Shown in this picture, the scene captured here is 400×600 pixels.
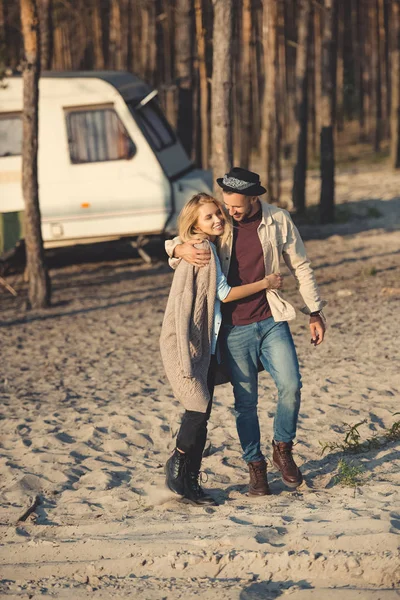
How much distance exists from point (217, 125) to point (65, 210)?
3.05m

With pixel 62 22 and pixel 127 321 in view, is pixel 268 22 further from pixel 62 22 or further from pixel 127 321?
pixel 62 22

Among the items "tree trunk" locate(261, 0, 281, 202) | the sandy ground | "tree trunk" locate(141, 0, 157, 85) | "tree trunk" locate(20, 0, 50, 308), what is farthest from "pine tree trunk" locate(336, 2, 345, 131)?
"tree trunk" locate(20, 0, 50, 308)

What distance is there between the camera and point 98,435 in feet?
25.4

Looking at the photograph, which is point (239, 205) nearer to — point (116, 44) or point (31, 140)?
point (31, 140)

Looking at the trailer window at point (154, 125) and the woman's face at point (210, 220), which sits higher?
the woman's face at point (210, 220)

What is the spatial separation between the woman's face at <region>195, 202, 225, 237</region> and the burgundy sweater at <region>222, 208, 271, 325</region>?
0.19 m

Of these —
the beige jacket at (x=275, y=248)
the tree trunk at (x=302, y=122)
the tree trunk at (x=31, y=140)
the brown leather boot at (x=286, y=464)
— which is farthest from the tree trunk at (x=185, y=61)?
the brown leather boot at (x=286, y=464)

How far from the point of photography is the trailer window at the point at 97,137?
14.4m

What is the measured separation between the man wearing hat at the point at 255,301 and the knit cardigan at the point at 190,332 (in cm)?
11

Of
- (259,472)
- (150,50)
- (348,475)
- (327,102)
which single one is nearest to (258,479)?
(259,472)

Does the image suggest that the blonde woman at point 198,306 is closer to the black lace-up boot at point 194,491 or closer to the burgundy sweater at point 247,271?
the burgundy sweater at point 247,271

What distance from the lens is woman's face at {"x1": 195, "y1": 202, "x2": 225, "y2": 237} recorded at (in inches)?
211

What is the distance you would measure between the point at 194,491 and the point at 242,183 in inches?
75.8

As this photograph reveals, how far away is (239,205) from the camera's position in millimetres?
5438
